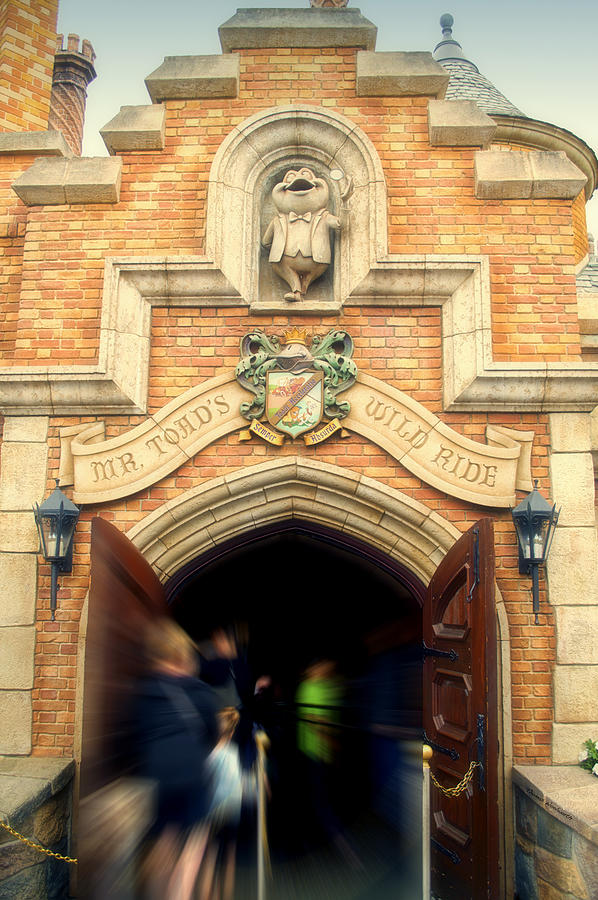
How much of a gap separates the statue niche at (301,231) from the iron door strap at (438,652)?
2481mm

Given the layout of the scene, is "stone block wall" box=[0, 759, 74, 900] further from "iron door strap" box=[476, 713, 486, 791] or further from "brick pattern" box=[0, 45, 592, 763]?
"iron door strap" box=[476, 713, 486, 791]

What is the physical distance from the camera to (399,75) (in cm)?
518

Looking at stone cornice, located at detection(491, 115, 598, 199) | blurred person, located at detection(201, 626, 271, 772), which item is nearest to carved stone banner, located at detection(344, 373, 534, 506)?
blurred person, located at detection(201, 626, 271, 772)

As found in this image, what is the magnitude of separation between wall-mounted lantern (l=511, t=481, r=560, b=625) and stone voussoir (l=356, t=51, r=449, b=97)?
296 centimetres

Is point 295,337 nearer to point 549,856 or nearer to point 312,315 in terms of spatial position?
point 312,315

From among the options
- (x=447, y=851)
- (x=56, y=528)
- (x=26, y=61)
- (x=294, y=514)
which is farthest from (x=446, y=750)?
(x=26, y=61)

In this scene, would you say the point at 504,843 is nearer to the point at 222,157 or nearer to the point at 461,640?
the point at 461,640

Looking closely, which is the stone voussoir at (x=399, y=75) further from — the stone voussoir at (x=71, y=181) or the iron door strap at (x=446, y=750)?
the iron door strap at (x=446, y=750)

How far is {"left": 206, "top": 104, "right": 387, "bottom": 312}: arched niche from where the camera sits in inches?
197

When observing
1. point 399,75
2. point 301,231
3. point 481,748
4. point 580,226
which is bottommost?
point 481,748

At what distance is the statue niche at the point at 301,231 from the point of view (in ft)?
16.3

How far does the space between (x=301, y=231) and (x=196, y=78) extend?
1.42m

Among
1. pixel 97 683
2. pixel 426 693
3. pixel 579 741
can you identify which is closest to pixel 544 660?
pixel 579 741

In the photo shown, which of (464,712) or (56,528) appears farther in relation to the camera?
(56,528)
